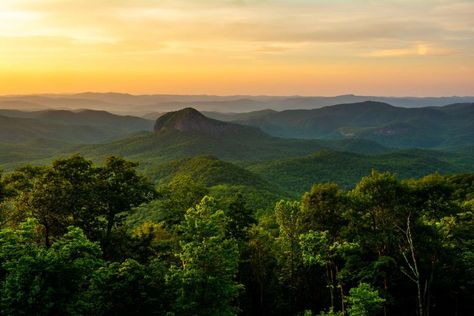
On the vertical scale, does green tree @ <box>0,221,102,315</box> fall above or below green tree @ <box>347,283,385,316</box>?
above

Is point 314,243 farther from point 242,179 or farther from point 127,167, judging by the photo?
point 242,179

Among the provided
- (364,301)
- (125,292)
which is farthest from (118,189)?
(364,301)

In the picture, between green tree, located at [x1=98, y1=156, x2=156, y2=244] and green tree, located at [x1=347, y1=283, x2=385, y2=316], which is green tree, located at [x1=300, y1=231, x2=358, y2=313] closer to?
green tree, located at [x1=347, y1=283, x2=385, y2=316]

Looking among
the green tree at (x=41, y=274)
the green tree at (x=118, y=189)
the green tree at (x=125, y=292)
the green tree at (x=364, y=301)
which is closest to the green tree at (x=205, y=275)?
the green tree at (x=125, y=292)

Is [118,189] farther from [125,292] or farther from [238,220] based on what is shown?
[125,292]

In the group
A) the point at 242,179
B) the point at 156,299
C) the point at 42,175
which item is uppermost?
the point at 42,175

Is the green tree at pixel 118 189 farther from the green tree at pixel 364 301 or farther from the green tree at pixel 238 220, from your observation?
the green tree at pixel 364 301

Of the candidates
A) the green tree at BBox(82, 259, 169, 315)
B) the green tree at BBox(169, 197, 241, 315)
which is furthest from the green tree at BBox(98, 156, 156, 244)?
the green tree at BBox(82, 259, 169, 315)

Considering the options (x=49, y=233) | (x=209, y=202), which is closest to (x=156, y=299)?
(x=209, y=202)
